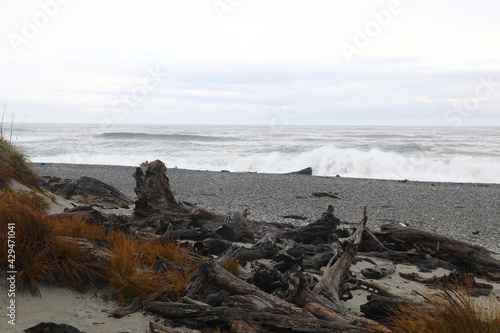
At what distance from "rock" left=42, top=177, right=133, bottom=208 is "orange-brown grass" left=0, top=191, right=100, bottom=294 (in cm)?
733

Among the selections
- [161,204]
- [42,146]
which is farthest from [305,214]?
[42,146]

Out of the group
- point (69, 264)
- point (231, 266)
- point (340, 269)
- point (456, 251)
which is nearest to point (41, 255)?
point (69, 264)

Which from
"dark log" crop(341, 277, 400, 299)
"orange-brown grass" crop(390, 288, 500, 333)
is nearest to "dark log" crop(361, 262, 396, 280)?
"dark log" crop(341, 277, 400, 299)

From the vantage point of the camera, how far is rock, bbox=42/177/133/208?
1141 cm

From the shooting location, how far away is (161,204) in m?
7.51

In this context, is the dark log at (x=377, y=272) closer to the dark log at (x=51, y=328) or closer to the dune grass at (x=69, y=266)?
the dune grass at (x=69, y=266)

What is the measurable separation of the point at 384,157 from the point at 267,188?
1836 centimetres

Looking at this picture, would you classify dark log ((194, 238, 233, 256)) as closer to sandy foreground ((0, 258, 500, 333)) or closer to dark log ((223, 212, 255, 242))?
dark log ((223, 212, 255, 242))

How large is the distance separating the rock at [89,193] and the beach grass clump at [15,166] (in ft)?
6.65

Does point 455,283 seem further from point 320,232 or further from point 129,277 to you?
point 129,277

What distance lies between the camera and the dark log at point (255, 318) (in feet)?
9.70

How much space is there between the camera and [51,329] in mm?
3057

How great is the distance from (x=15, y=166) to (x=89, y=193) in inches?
116

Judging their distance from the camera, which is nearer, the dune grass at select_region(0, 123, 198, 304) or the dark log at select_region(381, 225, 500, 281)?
the dune grass at select_region(0, 123, 198, 304)
